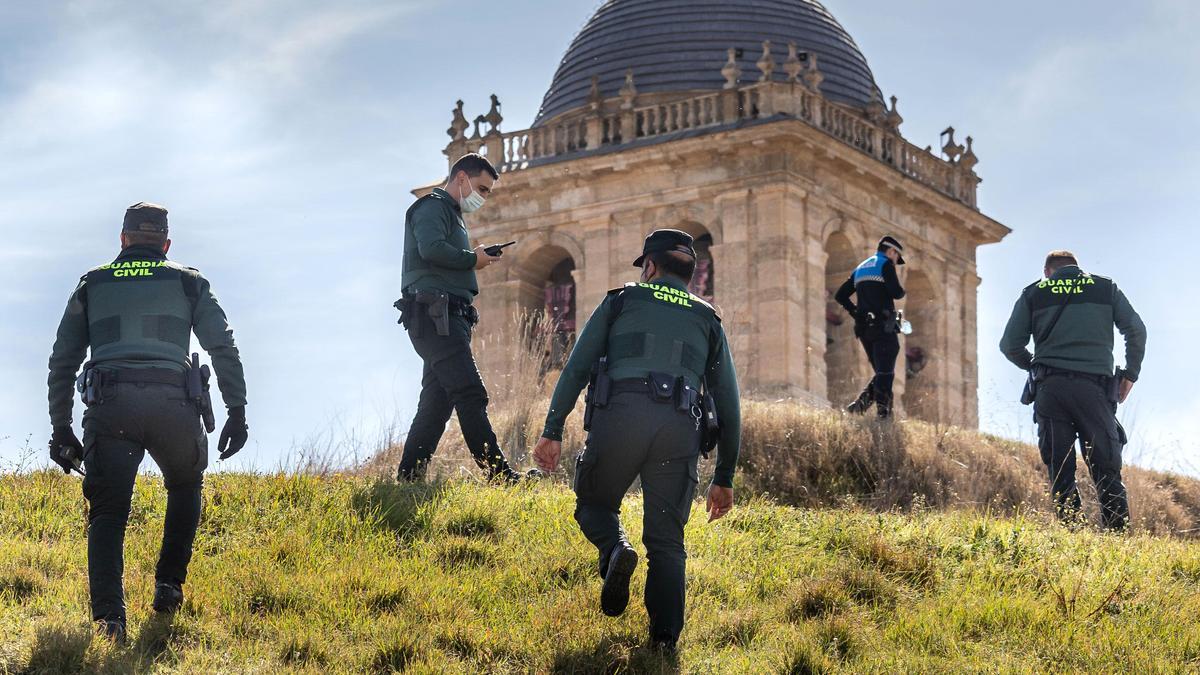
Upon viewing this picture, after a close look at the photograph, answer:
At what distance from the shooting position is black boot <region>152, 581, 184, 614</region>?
29.4 ft

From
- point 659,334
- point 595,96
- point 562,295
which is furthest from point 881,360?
point 595,96

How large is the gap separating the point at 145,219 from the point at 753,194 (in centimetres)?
2238

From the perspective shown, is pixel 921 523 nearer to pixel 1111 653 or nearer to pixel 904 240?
pixel 1111 653

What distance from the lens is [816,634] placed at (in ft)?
29.8

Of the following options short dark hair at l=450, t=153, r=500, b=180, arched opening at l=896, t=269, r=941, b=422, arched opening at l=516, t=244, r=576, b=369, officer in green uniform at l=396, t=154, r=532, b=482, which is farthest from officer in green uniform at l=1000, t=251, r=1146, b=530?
arched opening at l=896, t=269, r=941, b=422

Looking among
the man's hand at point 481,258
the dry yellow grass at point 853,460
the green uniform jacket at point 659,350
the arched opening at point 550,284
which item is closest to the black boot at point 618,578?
the green uniform jacket at point 659,350

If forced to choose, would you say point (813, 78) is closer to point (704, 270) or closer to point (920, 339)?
point (704, 270)

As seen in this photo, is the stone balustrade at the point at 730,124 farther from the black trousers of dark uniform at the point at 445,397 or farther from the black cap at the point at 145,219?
the black cap at the point at 145,219

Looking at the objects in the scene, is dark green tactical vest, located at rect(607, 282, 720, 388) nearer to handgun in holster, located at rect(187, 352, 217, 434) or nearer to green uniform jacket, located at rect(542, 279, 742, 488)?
green uniform jacket, located at rect(542, 279, 742, 488)

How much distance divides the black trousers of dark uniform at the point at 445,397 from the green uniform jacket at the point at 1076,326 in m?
3.85

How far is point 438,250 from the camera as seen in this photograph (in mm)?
11305

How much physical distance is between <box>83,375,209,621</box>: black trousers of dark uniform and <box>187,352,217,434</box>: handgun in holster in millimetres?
37

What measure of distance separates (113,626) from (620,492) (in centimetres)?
235

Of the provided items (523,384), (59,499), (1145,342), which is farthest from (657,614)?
(523,384)
